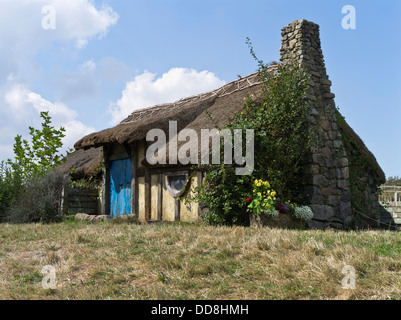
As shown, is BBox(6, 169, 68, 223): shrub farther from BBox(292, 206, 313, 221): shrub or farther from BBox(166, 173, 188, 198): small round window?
BBox(292, 206, 313, 221): shrub

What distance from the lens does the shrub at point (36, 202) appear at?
1077 centimetres

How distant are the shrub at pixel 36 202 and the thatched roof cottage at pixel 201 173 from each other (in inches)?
85.5

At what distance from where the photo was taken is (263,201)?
8.23m

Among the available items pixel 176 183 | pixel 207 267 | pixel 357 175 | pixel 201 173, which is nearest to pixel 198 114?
pixel 176 183

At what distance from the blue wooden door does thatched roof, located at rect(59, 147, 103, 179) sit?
46.1 inches

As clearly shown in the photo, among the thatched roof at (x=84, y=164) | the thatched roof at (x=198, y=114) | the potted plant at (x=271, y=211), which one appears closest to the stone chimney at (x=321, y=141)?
the potted plant at (x=271, y=211)

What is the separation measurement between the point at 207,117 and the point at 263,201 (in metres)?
3.74

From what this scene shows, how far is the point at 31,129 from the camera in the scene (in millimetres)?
12820

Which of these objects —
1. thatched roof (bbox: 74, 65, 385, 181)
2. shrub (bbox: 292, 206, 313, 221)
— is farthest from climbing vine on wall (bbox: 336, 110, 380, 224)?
shrub (bbox: 292, 206, 313, 221)

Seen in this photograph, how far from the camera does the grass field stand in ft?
12.9

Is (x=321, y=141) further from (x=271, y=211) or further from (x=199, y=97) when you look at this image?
(x=199, y=97)

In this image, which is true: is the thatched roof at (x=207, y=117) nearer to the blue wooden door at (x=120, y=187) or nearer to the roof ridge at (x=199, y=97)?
the roof ridge at (x=199, y=97)
